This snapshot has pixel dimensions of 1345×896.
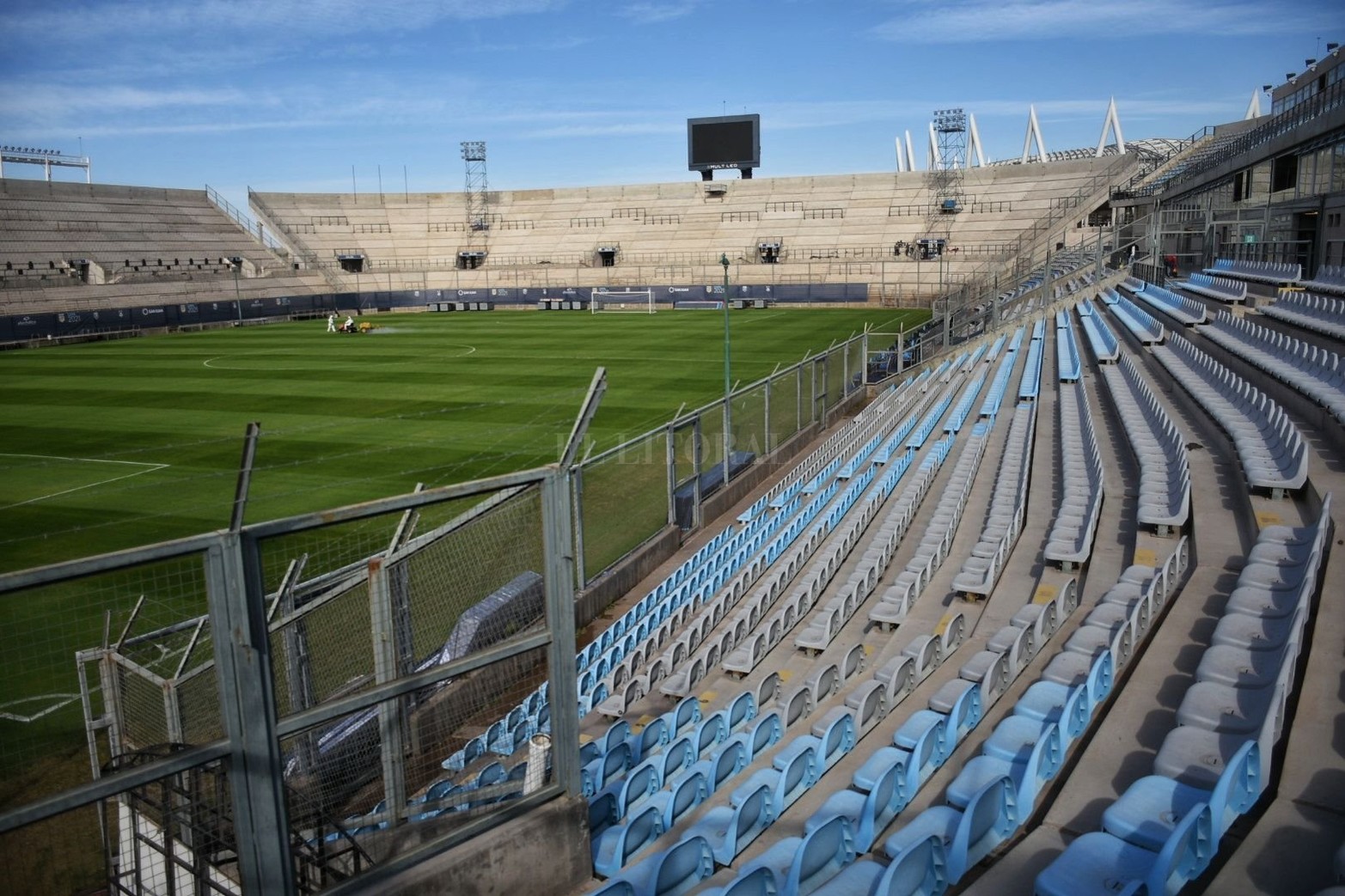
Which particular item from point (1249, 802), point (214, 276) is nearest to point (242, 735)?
point (1249, 802)

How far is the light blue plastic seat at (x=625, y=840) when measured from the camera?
15.3ft

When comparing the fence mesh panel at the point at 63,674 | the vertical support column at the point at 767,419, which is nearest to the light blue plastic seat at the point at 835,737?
the fence mesh panel at the point at 63,674

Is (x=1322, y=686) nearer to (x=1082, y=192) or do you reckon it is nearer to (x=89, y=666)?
(x=89, y=666)

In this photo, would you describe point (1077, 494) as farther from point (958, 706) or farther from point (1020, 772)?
Answer: point (1020, 772)

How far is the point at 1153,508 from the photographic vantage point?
8789 mm

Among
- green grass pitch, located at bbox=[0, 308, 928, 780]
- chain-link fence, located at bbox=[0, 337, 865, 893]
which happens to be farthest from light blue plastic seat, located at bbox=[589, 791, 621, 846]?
green grass pitch, located at bbox=[0, 308, 928, 780]

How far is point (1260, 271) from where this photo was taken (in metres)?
27.0

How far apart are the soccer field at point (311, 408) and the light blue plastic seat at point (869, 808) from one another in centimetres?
299

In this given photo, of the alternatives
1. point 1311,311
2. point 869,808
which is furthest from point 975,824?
point 1311,311

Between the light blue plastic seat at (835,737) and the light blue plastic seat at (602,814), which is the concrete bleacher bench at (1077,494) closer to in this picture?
the light blue plastic seat at (835,737)

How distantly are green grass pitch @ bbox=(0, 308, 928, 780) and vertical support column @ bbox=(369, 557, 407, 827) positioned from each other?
96cm

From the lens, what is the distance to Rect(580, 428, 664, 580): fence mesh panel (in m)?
12.0

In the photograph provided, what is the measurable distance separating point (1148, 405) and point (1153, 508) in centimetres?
576

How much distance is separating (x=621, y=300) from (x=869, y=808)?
55.7 meters
